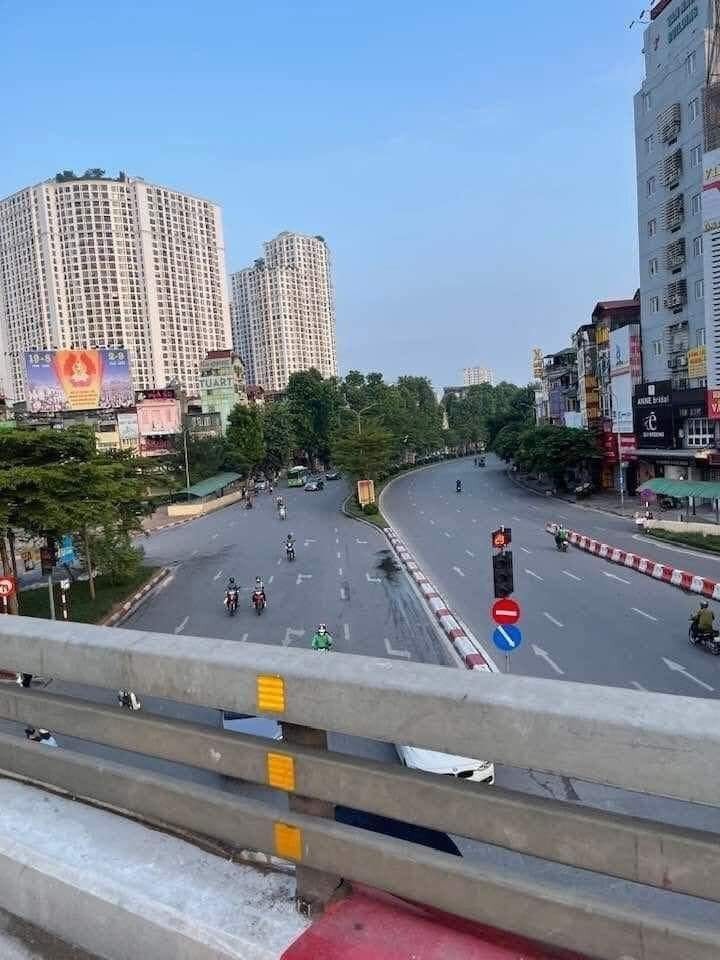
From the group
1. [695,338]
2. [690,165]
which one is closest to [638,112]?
[690,165]

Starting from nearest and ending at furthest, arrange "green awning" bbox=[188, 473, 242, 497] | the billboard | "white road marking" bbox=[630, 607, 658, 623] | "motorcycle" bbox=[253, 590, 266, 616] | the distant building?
1. "white road marking" bbox=[630, 607, 658, 623]
2. "motorcycle" bbox=[253, 590, 266, 616]
3. the billboard
4. "green awning" bbox=[188, 473, 242, 497]
5. the distant building

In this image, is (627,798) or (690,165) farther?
(690,165)

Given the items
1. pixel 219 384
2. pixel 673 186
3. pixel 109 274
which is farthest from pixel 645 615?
pixel 109 274

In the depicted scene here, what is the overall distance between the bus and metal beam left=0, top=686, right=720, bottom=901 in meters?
67.6

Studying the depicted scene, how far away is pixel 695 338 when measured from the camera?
37438mm

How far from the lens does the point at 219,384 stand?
3241 inches

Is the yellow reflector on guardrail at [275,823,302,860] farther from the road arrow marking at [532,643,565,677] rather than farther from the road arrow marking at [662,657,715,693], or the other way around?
the road arrow marking at [532,643,565,677]

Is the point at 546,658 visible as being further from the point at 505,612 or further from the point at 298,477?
the point at 298,477

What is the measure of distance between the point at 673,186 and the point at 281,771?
43.6 meters

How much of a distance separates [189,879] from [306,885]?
0.41m

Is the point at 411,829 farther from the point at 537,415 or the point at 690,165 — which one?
the point at 537,415

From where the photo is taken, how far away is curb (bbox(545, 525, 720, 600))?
67.4 ft

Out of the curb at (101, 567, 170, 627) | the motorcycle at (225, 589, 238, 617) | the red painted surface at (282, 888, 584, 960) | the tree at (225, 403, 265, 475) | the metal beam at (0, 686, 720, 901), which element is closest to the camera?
the metal beam at (0, 686, 720, 901)

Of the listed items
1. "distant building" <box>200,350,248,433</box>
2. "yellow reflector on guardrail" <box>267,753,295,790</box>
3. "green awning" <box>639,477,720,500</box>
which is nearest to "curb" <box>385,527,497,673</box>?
"yellow reflector on guardrail" <box>267,753,295,790</box>
